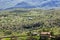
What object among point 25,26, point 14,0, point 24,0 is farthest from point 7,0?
point 25,26

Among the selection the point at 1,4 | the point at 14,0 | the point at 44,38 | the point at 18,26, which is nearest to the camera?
the point at 44,38

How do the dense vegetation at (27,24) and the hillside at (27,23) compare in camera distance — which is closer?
the dense vegetation at (27,24)

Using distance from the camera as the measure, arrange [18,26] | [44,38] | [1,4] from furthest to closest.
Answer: [1,4]
[18,26]
[44,38]

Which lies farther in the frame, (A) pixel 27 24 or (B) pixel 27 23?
(B) pixel 27 23

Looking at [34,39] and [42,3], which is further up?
[34,39]

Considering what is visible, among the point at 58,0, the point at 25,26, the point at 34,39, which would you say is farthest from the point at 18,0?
the point at 34,39

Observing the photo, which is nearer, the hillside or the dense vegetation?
the dense vegetation

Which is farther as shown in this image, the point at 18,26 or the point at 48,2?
the point at 48,2

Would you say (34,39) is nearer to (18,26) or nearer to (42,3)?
(18,26)

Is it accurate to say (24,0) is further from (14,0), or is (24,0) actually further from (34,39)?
(34,39)
